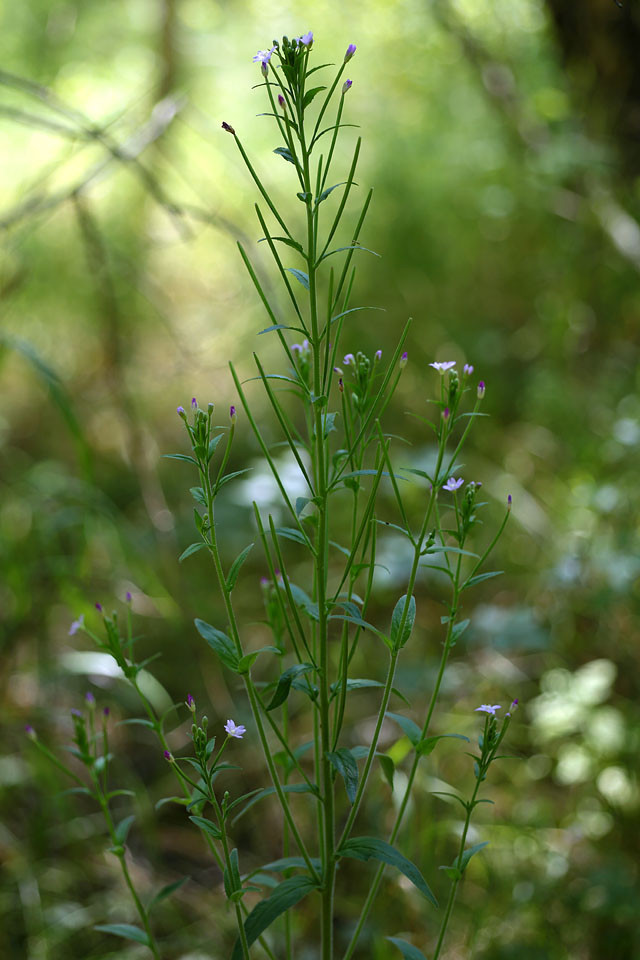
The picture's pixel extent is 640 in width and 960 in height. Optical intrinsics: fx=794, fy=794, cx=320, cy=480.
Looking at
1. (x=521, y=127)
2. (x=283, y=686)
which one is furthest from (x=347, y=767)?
(x=521, y=127)

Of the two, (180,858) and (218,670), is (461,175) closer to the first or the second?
(218,670)

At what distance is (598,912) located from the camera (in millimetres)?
977

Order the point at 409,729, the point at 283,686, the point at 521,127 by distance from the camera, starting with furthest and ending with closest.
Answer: the point at 521,127, the point at 409,729, the point at 283,686

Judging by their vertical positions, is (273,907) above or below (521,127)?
below

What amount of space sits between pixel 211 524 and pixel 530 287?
1.76 meters

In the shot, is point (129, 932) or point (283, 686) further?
point (129, 932)

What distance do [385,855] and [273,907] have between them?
0.09 metres

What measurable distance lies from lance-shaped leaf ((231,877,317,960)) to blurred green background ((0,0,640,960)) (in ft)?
1.21

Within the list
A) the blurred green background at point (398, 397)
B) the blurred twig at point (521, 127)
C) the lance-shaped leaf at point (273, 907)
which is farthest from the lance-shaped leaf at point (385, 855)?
the blurred twig at point (521, 127)

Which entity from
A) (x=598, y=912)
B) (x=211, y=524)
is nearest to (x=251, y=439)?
(x=598, y=912)

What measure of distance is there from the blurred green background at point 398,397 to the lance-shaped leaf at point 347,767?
453 mm

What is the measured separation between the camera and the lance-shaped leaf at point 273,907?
1.91 ft

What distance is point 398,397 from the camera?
2.08m

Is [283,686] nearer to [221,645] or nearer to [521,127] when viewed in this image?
[221,645]
